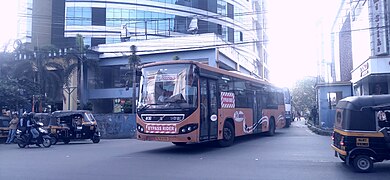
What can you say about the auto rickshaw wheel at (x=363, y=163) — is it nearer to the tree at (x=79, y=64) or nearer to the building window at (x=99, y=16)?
the tree at (x=79, y=64)

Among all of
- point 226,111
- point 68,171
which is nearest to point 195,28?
point 226,111

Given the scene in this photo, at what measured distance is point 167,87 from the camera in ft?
42.1

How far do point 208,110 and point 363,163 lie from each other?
5823 mm

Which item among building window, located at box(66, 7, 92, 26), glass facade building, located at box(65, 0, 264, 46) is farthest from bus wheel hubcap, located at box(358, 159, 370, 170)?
building window, located at box(66, 7, 92, 26)

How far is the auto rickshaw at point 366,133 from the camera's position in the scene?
894cm

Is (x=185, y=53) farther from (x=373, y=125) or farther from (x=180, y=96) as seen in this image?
(x=373, y=125)

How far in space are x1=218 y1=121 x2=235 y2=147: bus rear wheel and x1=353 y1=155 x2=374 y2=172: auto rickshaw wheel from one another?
6.48m

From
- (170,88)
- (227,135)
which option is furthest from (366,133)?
(227,135)

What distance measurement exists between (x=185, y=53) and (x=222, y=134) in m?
18.8

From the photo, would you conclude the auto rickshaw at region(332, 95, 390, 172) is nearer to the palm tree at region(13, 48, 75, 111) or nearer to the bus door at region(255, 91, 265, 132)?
the bus door at region(255, 91, 265, 132)

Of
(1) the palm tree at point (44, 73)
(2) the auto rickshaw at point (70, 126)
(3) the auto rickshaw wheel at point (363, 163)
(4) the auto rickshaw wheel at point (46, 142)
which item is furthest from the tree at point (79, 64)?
(3) the auto rickshaw wheel at point (363, 163)

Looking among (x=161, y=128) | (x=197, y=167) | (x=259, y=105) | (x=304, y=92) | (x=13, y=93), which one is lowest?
(x=197, y=167)

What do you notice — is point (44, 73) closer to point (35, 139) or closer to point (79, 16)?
point (35, 139)

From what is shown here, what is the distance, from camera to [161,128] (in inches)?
503
